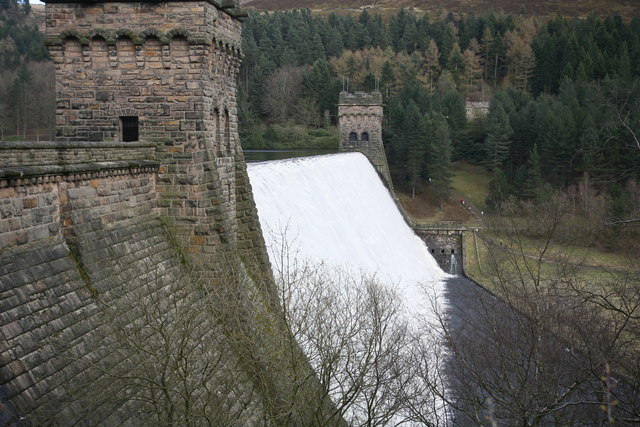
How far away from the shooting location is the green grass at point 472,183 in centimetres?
5797

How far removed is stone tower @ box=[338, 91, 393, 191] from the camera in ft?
164

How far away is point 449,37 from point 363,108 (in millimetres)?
62736

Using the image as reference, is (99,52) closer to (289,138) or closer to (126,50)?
(126,50)

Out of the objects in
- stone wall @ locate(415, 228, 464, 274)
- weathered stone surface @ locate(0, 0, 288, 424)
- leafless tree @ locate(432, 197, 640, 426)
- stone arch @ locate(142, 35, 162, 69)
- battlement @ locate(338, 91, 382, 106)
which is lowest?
stone wall @ locate(415, 228, 464, 274)

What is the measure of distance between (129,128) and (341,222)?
51.7 ft

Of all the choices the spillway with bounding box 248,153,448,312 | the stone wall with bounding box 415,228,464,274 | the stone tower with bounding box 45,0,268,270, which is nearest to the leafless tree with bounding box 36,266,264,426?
the stone tower with bounding box 45,0,268,270

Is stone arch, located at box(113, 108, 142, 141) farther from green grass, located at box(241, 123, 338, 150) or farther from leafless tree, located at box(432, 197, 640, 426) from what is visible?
green grass, located at box(241, 123, 338, 150)

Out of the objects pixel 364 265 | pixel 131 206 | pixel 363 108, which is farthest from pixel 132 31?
pixel 363 108

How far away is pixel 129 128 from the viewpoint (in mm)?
11945

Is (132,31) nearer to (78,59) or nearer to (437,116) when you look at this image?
(78,59)

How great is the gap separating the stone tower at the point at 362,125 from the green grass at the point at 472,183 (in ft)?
37.6

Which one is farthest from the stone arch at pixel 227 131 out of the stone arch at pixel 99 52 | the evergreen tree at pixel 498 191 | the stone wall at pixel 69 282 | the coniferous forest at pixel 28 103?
the coniferous forest at pixel 28 103

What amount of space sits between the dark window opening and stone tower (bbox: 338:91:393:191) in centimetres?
3833

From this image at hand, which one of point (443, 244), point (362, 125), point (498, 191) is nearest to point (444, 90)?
point (498, 191)
